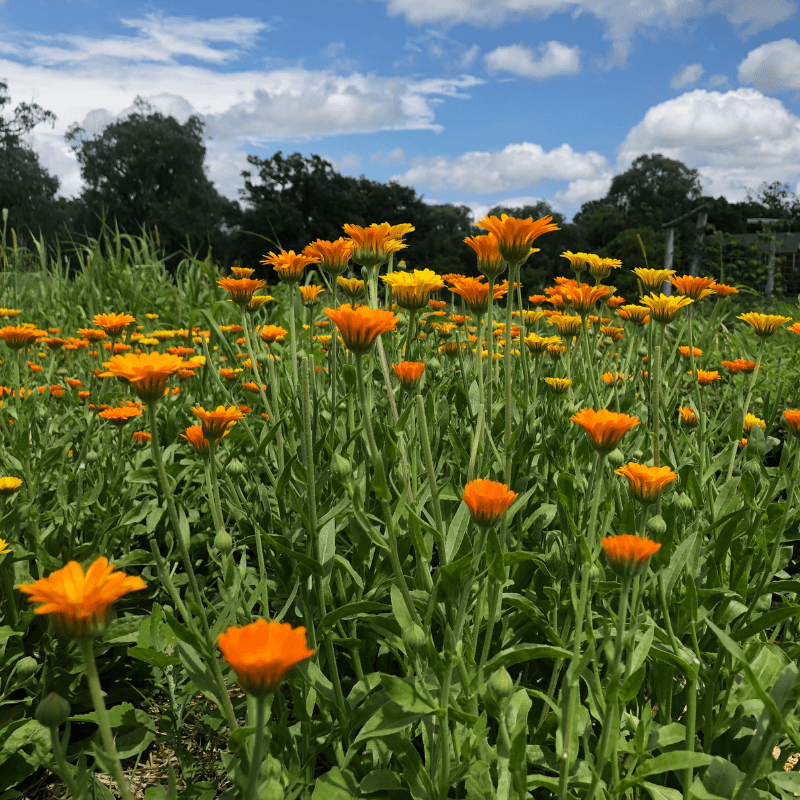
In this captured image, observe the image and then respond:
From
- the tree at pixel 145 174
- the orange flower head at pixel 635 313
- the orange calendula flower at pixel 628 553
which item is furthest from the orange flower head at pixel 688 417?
the tree at pixel 145 174

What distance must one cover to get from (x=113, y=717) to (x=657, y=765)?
3.71 feet

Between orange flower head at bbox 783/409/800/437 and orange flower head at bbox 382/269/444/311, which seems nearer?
orange flower head at bbox 783/409/800/437

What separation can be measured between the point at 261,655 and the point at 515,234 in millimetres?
1027

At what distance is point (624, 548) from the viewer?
→ 0.97 m

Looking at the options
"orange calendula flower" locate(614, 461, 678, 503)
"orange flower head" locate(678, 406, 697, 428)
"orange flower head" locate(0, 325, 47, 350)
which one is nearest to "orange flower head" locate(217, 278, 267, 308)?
"orange flower head" locate(0, 325, 47, 350)

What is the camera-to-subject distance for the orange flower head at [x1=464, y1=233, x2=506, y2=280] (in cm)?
150

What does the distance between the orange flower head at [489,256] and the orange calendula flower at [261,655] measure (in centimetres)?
104

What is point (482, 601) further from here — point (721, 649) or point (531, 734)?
point (721, 649)

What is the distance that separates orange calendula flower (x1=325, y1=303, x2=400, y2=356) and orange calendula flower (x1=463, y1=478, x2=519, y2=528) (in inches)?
12.8

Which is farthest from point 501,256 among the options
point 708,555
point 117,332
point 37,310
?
point 37,310

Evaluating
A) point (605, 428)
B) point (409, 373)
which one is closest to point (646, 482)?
point (605, 428)

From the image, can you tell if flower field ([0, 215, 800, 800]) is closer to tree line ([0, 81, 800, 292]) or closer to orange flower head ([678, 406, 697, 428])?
orange flower head ([678, 406, 697, 428])

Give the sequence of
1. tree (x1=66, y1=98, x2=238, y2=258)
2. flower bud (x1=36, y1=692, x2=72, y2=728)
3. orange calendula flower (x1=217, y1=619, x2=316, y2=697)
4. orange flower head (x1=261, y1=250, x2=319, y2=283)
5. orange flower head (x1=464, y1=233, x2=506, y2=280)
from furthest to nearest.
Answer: tree (x1=66, y1=98, x2=238, y2=258)
orange flower head (x1=261, y1=250, x2=319, y2=283)
orange flower head (x1=464, y1=233, x2=506, y2=280)
flower bud (x1=36, y1=692, x2=72, y2=728)
orange calendula flower (x1=217, y1=619, x2=316, y2=697)

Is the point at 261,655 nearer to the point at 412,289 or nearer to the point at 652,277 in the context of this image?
Answer: the point at 412,289
